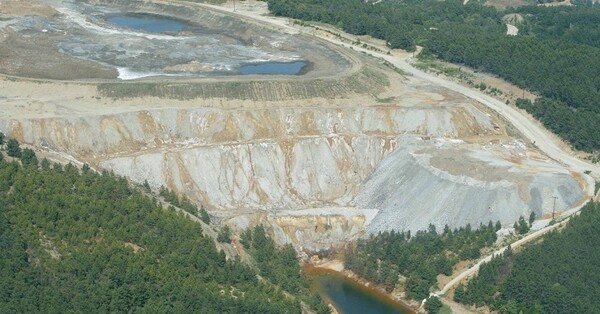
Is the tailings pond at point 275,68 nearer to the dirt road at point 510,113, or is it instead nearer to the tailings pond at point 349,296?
the dirt road at point 510,113

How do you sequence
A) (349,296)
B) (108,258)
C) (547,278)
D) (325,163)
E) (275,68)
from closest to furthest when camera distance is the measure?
(108,258), (547,278), (349,296), (325,163), (275,68)

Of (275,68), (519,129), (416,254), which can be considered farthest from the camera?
(275,68)

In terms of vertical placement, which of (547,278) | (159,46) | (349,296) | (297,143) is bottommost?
(349,296)

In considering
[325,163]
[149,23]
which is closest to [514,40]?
[325,163]

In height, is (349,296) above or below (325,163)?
below

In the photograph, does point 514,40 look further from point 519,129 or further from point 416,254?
point 416,254

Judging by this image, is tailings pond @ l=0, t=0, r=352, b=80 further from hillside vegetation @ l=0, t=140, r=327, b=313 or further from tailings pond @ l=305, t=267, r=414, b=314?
hillside vegetation @ l=0, t=140, r=327, b=313

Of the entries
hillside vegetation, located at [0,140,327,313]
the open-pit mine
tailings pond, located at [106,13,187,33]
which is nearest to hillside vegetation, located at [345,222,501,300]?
the open-pit mine

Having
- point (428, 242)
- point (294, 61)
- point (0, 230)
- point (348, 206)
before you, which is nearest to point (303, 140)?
point (348, 206)
